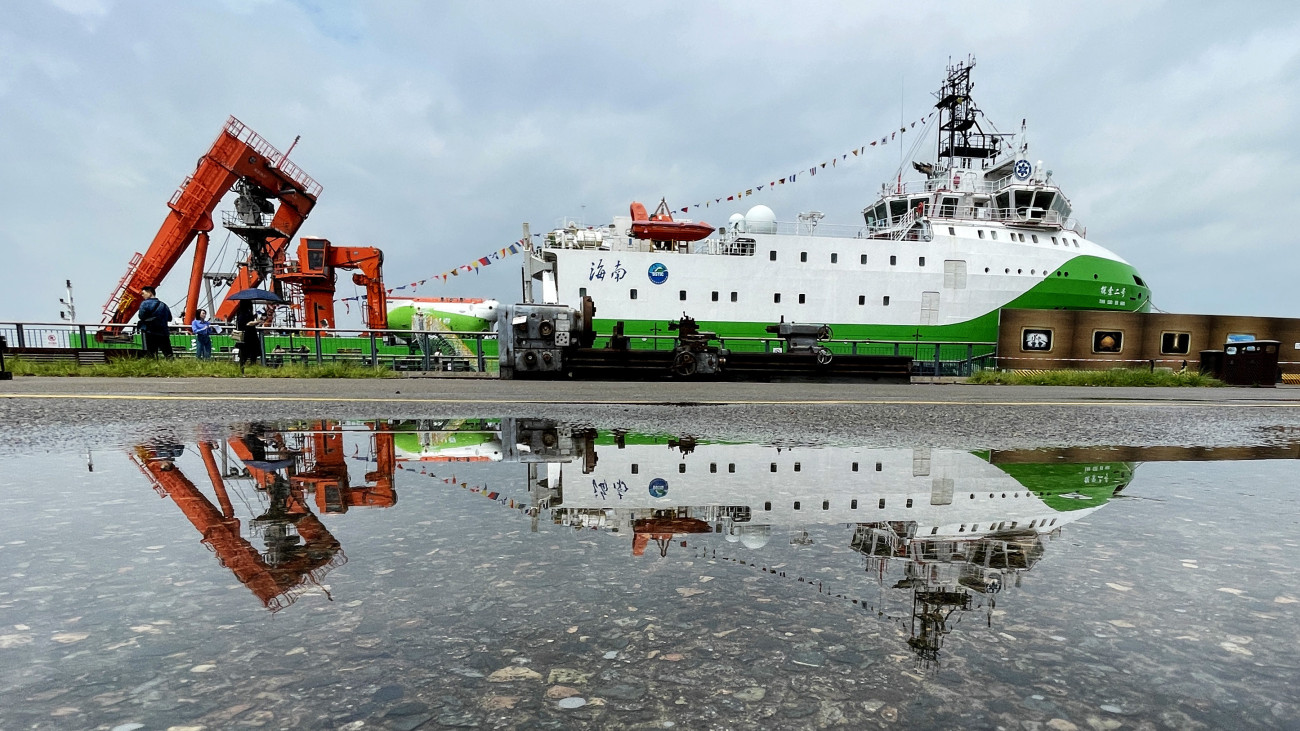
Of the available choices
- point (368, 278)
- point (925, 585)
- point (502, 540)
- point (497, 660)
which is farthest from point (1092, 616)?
point (368, 278)

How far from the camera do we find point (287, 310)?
83.6 ft

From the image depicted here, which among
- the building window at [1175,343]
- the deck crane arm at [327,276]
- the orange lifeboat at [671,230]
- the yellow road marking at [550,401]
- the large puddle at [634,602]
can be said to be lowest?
the yellow road marking at [550,401]

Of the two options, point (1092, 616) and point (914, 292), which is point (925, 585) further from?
point (914, 292)

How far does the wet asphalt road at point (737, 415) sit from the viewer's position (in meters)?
4.35

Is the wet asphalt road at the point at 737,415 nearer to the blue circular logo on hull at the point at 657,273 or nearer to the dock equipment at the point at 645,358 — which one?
the dock equipment at the point at 645,358

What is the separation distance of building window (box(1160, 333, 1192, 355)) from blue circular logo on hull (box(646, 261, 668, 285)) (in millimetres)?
21667

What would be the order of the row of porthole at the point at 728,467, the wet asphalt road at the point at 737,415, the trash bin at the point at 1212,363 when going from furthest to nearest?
the trash bin at the point at 1212,363
the wet asphalt road at the point at 737,415
the row of porthole at the point at 728,467

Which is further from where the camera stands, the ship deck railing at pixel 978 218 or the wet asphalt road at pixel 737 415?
the ship deck railing at pixel 978 218

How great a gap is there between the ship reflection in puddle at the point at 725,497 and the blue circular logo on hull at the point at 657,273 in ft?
69.2

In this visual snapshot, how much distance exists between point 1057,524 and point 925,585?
3.17ft

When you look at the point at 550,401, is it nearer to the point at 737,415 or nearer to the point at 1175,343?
the point at 737,415

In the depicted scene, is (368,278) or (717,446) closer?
(717,446)

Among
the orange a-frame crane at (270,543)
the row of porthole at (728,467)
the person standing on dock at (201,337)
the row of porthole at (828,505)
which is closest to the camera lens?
the orange a-frame crane at (270,543)

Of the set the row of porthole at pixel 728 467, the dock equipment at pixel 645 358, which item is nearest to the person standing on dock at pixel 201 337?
the dock equipment at pixel 645 358
